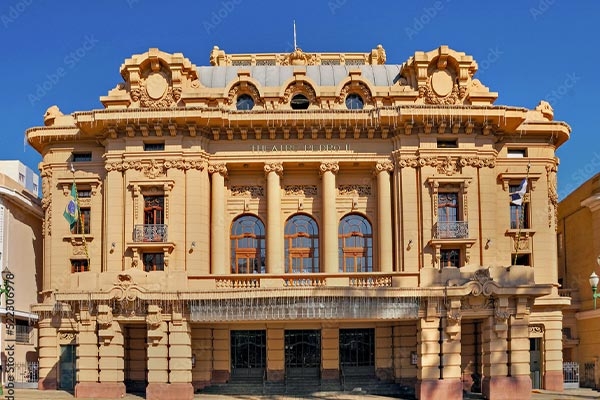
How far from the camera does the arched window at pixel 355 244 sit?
5075cm

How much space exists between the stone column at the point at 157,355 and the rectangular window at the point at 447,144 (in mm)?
18832

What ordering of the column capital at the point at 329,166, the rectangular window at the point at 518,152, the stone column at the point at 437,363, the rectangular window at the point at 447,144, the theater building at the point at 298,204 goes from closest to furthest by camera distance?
the stone column at the point at 437,363 → the theater building at the point at 298,204 → the rectangular window at the point at 447,144 → the column capital at the point at 329,166 → the rectangular window at the point at 518,152

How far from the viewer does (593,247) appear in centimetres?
5441

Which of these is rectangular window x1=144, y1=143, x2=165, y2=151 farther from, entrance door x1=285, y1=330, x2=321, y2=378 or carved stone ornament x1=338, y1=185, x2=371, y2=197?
entrance door x1=285, y1=330, x2=321, y2=378

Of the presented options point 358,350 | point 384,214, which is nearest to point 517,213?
point 384,214

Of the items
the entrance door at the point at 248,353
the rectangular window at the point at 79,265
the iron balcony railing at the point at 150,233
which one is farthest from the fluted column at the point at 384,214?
the rectangular window at the point at 79,265

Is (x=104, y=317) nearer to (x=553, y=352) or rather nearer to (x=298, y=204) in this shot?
(x=298, y=204)

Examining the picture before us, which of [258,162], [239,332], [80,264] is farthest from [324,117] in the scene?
[80,264]

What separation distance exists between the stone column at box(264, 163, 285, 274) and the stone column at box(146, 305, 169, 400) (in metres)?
8.24

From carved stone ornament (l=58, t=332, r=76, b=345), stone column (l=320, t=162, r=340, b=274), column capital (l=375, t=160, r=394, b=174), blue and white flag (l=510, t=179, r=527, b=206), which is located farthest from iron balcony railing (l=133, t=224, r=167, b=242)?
blue and white flag (l=510, t=179, r=527, b=206)

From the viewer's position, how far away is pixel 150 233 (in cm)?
4800

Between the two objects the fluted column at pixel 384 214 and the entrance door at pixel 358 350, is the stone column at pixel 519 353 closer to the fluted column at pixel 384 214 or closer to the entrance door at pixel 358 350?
the fluted column at pixel 384 214

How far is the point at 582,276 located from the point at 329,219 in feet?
61.6

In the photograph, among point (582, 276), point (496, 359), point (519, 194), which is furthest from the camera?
point (582, 276)
